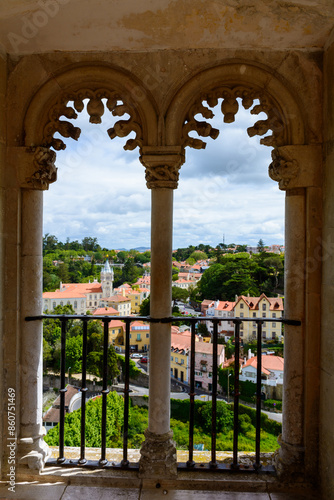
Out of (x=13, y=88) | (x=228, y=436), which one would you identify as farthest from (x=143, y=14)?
(x=228, y=436)

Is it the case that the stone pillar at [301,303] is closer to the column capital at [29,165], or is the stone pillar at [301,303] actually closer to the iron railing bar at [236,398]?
the iron railing bar at [236,398]

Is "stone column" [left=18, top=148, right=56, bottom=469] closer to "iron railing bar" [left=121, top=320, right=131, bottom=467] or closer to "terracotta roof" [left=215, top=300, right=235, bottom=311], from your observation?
"iron railing bar" [left=121, top=320, right=131, bottom=467]

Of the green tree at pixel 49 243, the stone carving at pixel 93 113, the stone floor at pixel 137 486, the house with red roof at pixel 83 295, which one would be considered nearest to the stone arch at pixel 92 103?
the stone carving at pixel 93 113

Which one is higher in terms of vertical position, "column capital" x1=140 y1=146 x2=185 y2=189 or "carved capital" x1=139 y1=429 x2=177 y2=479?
"column capital" x1=140 y1=146 x2=185 y2=189

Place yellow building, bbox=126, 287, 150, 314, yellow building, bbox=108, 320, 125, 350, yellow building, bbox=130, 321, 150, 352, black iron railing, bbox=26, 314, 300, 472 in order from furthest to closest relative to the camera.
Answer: yellow building, bbox=108, 320, 125, 350 → yellow building, bbox=126, 287, 150, 314 → yellow building, bbox=130, 321, 150, 352 → black iron railing, bbox=26, 314, 300, 472

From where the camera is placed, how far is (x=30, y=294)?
6.68 ft

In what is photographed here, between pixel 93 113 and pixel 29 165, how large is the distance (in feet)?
1.69

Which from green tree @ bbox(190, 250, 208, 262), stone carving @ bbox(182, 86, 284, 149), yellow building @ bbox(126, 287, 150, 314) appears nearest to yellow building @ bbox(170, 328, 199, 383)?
yellow building @ bbox(126, 287, 150, 314)

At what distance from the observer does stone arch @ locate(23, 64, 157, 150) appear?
199 centimetres

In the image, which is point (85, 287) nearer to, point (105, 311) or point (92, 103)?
point (105, 311)

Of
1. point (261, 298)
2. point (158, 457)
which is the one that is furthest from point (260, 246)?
point (158, 457)

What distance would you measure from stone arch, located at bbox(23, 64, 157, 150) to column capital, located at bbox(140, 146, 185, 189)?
8 cm

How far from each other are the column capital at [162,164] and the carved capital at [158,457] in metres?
1.51

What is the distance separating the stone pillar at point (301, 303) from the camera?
191 centimetres
